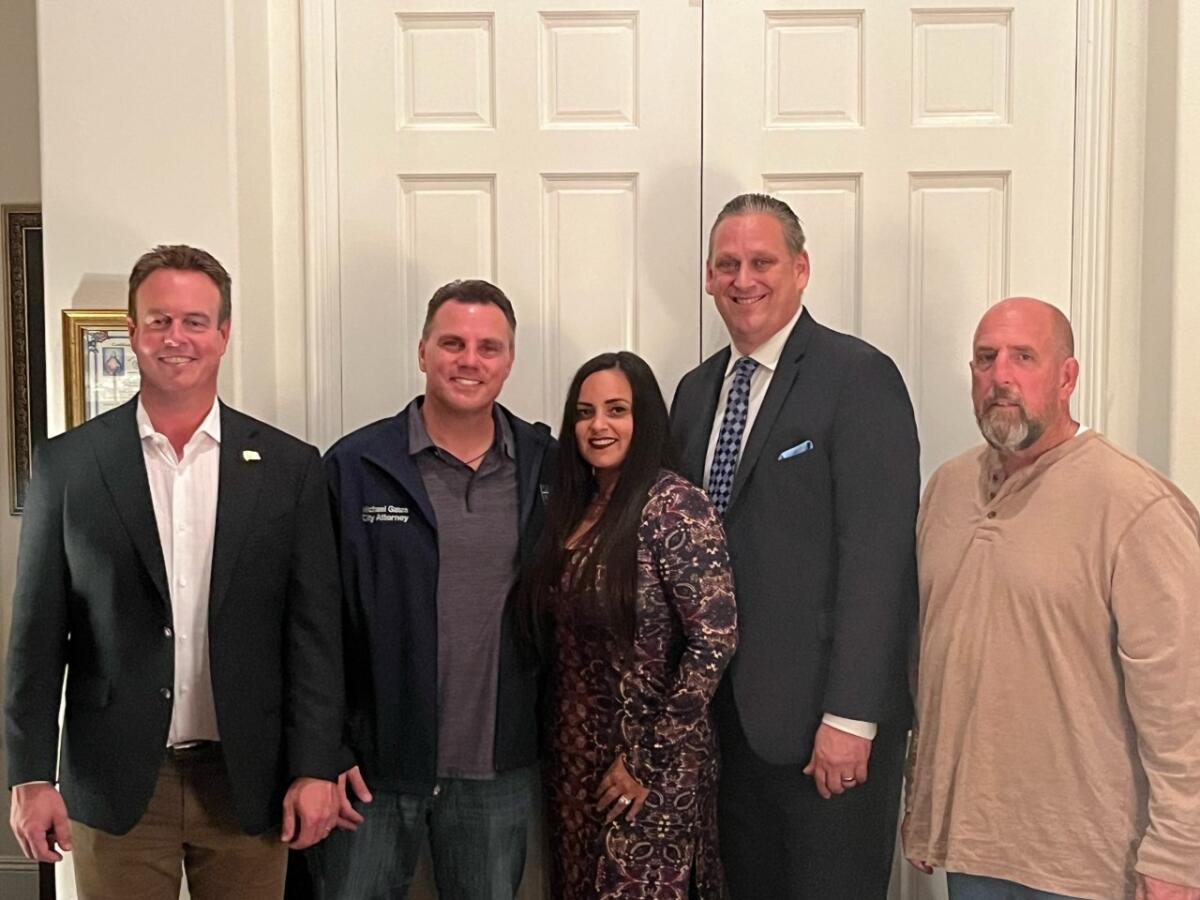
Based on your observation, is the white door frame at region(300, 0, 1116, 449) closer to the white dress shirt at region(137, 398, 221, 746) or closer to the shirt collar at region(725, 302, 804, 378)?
the white dress shirt at region(137, 398, 221, 746)

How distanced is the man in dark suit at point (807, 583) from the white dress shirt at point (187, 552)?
38.6 inches

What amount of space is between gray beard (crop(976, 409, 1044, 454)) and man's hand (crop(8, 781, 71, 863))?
1.77 meters

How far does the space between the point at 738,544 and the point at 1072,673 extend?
63cm

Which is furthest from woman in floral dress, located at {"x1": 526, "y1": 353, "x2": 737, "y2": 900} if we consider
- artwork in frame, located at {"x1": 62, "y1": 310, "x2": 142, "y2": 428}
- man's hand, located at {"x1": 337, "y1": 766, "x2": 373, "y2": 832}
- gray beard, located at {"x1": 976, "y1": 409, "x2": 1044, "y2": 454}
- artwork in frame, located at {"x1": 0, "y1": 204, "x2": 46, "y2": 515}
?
artwork in frame, located at {"x1": 0, "y1": 204, "x2": 46, "y2": 515}

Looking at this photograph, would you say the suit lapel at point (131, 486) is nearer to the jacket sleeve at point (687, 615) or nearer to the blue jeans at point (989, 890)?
the jacket sleeve at point (687, 615)

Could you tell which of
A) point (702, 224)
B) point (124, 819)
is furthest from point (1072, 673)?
point (124, 819)

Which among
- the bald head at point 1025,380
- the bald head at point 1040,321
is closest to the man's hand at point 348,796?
the bald head at point 1025,380

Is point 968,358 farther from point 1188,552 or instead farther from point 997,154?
point 1188,552

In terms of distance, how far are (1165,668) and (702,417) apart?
98 centimetres

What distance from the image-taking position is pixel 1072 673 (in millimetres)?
1756

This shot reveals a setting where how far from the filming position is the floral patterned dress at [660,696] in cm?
195

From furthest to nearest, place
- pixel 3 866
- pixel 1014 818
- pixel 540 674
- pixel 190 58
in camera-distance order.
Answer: pixel 3 866 → pixel 190 58 → pixel 540 674 → pixel 1014 818

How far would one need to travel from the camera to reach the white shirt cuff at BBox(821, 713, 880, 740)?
194cm

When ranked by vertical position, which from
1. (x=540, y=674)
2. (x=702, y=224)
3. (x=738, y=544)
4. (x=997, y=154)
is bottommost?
(x=540, y=674)
